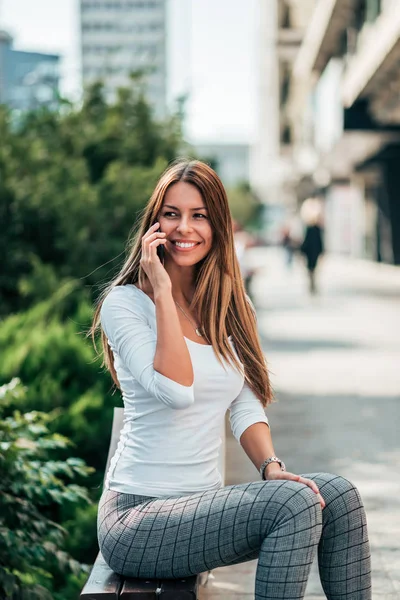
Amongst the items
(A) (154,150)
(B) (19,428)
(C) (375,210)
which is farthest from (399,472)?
(C) (375,210)

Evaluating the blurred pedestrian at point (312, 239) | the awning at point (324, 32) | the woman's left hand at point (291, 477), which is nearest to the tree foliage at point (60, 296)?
the woman's left hand at point (291, 477)

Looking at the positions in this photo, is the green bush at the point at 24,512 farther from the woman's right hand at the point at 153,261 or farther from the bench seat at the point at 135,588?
the woman's right hand at the point at 153,261

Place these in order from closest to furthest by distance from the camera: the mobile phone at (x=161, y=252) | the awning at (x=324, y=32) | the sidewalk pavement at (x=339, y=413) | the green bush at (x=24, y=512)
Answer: the mobile phone at (x=161, y=252) → the green bush at (x=24, y=512) → the sidewalk pavement at (x=339, y=413) → the awning at (x=324, y=32)

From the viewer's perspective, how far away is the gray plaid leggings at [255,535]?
2742mm

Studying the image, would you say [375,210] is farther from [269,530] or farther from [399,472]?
[269,530]

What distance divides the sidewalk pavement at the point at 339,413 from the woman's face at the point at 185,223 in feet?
2.34

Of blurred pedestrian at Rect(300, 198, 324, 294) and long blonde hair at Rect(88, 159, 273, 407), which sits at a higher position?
long blonde hair at Rect(88, 159, 273, 407)

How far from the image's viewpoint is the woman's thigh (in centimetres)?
279

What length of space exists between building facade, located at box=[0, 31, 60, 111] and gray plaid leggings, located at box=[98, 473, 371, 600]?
13169 millimetres

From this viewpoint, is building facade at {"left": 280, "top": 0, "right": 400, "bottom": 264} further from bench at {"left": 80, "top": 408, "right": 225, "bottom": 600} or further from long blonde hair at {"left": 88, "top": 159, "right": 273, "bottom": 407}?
bench at {"left": 80, "top": 408, "right": 225, "bottom": 600}

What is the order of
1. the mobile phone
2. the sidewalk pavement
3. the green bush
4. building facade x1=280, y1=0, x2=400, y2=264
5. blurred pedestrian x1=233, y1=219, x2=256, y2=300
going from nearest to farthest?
the mobile phone < the green bush < the sidewalk pavement < blurred pedestrian x1=233, y1=219, x2=256, y2=300 < building facade x1=280, y1=0, x2=400, y2=264

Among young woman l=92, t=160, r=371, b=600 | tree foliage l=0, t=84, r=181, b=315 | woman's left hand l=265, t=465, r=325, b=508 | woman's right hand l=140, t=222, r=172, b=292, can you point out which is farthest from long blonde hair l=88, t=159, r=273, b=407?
tree foliage l=0, t=84, r=181, b=315

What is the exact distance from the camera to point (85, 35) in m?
159

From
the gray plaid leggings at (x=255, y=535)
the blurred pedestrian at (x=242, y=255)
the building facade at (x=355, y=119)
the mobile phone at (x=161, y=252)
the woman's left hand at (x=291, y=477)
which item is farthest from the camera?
the building facade at (x=355, y=119)
